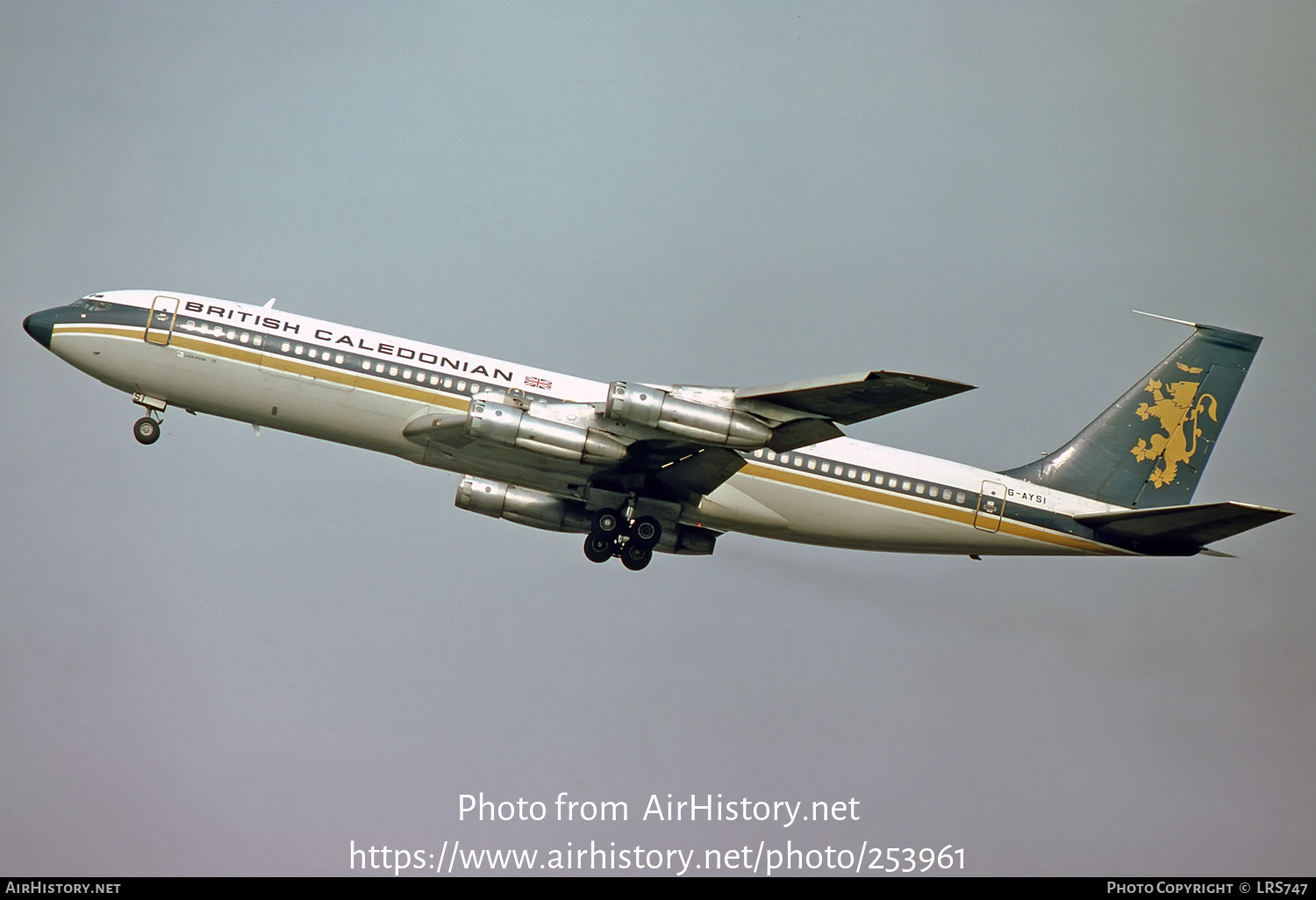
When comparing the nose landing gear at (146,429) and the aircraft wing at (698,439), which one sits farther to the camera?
the nose landing gear at (146,429)

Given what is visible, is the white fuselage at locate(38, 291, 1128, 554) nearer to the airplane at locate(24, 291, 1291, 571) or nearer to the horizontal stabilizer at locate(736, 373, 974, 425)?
the airplane at locate(24, 291, 1291, 571)

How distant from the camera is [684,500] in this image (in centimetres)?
3653

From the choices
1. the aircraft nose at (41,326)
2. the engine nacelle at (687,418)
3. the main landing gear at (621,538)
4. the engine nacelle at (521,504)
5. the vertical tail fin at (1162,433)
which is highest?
the vertical tail fin at (1162,433)

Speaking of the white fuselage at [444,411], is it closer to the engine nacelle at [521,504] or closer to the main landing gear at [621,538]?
the main landing gear at [621,538]

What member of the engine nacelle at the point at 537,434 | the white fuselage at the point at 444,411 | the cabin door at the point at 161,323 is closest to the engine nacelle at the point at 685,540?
the white fuselage at the point at 444,411

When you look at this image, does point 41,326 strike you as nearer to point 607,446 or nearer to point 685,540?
point 607,446

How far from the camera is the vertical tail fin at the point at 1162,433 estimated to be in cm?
3884

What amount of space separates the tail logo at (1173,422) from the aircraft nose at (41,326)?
104 feet

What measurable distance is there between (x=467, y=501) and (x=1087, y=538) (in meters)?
17.8
